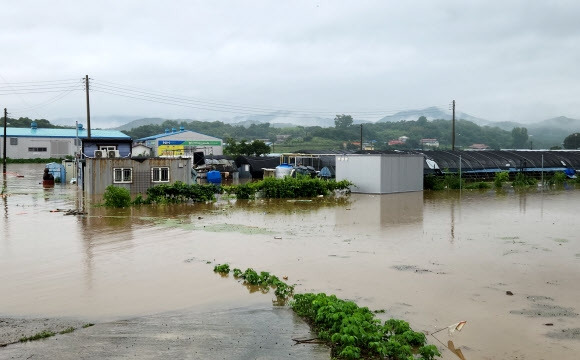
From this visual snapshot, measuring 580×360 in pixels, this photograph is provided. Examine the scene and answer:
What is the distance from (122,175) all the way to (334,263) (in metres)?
20.5

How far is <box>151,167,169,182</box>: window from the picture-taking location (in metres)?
31.5

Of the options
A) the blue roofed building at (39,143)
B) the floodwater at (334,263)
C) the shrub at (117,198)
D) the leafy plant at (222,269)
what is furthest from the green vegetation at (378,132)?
the leafy plant at (222,269)

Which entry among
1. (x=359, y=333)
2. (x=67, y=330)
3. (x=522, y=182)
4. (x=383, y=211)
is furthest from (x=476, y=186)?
(x=67, y=330)

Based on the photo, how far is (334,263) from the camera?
1300cm

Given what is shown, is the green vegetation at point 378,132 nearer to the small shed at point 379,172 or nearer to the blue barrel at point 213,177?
the blue barrel at point 213,177

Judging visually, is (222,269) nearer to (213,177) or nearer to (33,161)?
(213,177)

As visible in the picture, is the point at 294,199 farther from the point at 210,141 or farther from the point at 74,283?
the point at 210,141

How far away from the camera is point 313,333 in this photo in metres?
8.23

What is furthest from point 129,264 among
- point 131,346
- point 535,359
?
point 535,359

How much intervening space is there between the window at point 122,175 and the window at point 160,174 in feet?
3.89

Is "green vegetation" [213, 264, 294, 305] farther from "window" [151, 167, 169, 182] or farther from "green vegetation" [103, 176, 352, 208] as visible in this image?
"window" [151, 167, 169, 182]

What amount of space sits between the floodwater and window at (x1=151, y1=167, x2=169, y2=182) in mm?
8021

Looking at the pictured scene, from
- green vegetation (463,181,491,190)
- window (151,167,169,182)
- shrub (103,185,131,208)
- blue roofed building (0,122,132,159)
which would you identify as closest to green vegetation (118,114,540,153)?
blue roofed building (0,122,132,159)

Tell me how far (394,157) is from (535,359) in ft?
84.6
